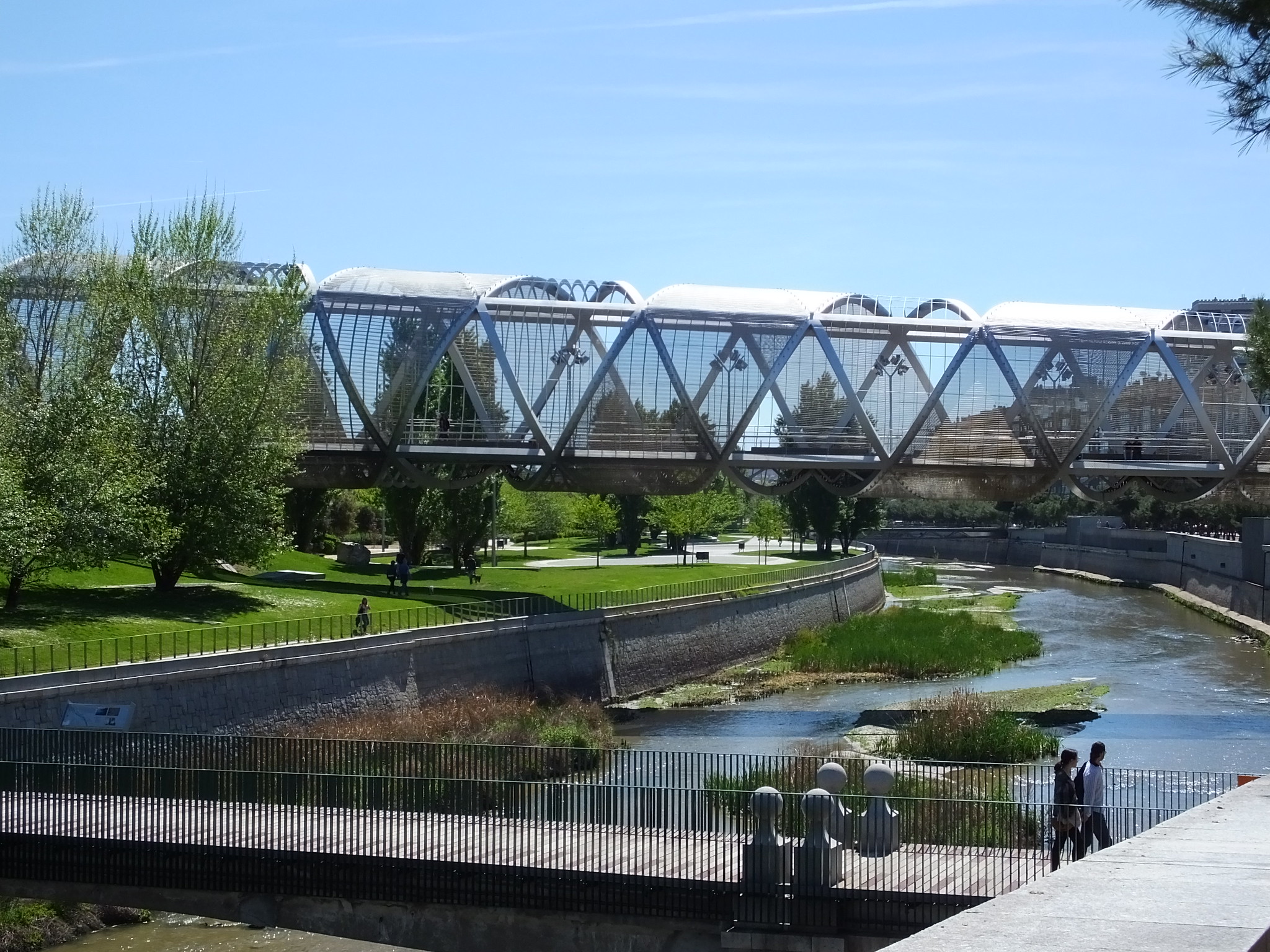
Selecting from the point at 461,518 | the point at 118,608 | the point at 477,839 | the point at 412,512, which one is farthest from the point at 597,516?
the point at 477,839

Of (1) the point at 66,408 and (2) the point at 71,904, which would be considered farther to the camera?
(1) the point at 66,408

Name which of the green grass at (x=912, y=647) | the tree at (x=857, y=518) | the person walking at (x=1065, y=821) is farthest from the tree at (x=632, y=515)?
the person walking at (x=1065, y=821)

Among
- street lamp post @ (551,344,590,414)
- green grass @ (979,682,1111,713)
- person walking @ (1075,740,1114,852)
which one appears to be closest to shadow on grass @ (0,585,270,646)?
street lamp post @ (551,344,590,414)

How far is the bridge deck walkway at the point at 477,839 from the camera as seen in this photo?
1786 centimetres

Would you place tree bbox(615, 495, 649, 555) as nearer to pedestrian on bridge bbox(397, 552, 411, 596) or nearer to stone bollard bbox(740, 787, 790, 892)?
pedestrian on bridge bbox(397, 552, 411, 596)

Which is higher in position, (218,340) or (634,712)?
(218,340)

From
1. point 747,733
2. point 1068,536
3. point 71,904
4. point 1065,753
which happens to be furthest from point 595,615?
point 1068,536

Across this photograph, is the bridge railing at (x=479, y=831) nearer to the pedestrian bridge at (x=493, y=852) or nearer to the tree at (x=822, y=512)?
the pedestrian bridge at (x=493, y=852)

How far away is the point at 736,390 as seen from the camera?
54344mm

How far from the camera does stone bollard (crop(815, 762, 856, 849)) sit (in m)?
18.1

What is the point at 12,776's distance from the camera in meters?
22.1

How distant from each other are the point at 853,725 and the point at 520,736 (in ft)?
32.8

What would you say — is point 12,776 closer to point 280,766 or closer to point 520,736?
point 280,766

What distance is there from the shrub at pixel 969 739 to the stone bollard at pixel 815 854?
1721 centimetres
